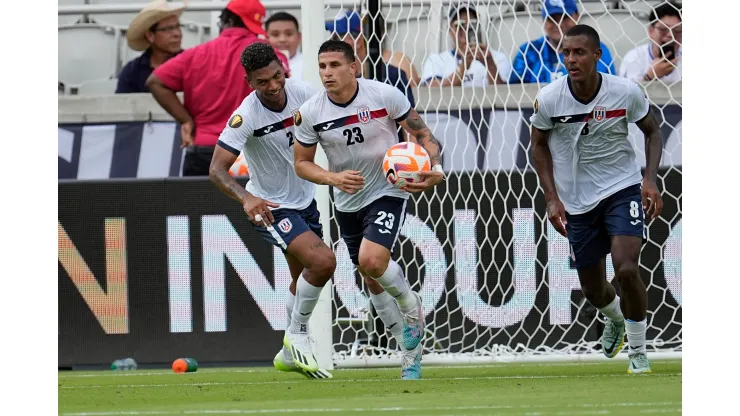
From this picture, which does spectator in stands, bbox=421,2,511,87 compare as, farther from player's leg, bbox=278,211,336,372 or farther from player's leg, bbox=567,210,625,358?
player's leg, bbox=278,211,336,372

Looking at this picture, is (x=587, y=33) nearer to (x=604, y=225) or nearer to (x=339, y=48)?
(x=604, y=225)

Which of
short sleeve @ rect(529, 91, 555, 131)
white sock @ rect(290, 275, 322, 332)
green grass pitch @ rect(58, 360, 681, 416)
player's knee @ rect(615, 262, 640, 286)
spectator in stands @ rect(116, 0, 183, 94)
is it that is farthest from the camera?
spectator in stands @ rect(116, 0, 183, 94)

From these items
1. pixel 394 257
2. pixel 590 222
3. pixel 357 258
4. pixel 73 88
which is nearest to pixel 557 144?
pixel 590 222

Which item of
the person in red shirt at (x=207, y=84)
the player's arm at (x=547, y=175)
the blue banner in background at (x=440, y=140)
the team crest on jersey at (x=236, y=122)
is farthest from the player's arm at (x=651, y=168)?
the person in red shirt at (x=207, y=84)

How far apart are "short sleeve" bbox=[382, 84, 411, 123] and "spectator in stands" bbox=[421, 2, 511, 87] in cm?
249

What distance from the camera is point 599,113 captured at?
306 inches

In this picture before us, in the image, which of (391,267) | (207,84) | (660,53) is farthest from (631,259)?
(207,84)

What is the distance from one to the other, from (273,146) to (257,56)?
2.41ft

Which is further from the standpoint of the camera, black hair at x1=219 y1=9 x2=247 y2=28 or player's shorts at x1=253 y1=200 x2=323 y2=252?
black hair at x1=219 y1=9 x2=247 y2=28

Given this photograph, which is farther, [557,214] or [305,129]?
[557,214]

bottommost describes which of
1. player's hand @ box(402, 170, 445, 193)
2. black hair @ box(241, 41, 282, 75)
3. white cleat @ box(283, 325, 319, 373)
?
white cleat @ box(283, 325, 319, 373)

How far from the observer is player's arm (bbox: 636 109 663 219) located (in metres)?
7.52

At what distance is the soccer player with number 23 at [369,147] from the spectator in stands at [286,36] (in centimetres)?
352

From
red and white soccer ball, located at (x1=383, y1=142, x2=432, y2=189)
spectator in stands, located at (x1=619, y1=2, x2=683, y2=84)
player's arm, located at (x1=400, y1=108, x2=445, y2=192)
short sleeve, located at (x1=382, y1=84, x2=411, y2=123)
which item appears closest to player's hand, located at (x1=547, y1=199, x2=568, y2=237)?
player's arm, located at (x1=400, y1=108, x2=445, y2=192)
